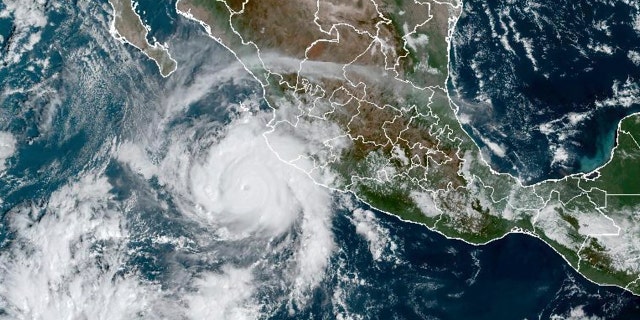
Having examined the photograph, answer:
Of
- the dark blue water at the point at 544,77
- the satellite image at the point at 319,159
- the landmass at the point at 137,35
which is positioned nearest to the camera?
the dark blue water at the point at 544,77

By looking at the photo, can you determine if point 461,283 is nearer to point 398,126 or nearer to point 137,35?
point 398,126

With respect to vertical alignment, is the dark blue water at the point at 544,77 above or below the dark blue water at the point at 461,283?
above

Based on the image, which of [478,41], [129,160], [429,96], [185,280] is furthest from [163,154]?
[478,41]

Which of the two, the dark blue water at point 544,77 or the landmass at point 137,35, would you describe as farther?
the landmass at point 137,35

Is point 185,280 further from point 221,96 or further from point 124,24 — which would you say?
point 124,24

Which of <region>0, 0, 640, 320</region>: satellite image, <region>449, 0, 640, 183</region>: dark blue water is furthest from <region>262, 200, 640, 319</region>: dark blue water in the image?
<region>449, 0, 640, 183</region>: dark blue water

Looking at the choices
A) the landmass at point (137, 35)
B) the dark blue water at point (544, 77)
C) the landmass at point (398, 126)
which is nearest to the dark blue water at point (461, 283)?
the landmass at point (398, 126)

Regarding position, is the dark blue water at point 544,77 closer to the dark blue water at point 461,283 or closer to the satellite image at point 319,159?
the satellite image at point 319,159
